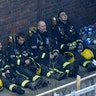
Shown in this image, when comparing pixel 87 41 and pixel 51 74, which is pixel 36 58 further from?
pixel 87 41

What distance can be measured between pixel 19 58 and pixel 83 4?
11.1 ft

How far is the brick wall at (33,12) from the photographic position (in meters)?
14.2

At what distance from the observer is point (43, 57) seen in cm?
1404

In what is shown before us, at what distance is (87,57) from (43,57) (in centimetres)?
117

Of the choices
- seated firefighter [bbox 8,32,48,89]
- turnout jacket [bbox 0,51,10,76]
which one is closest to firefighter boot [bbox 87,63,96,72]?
seated firefighter [bbox 8,32,48,89]

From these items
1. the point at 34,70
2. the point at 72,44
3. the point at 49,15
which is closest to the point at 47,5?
the point at 49,15

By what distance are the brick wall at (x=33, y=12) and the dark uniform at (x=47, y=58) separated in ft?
1.87

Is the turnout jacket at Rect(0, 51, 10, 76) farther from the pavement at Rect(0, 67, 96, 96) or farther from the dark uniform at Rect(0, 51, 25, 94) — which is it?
the pavement at Rect(0, 67, 96, 96)

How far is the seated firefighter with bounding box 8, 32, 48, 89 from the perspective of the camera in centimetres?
1361

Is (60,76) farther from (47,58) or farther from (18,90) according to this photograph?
(18,90)

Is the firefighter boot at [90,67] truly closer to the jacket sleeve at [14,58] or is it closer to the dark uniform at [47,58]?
the dark uniform at [47,58]

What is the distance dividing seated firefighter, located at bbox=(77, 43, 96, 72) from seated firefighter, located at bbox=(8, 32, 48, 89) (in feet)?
4.25

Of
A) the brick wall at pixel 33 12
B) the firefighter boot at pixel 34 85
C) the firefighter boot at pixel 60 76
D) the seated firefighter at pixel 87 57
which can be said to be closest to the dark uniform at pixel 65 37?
the seated firefighter at pixel 87 57

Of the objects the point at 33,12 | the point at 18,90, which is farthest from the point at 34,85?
the point at 33,12
